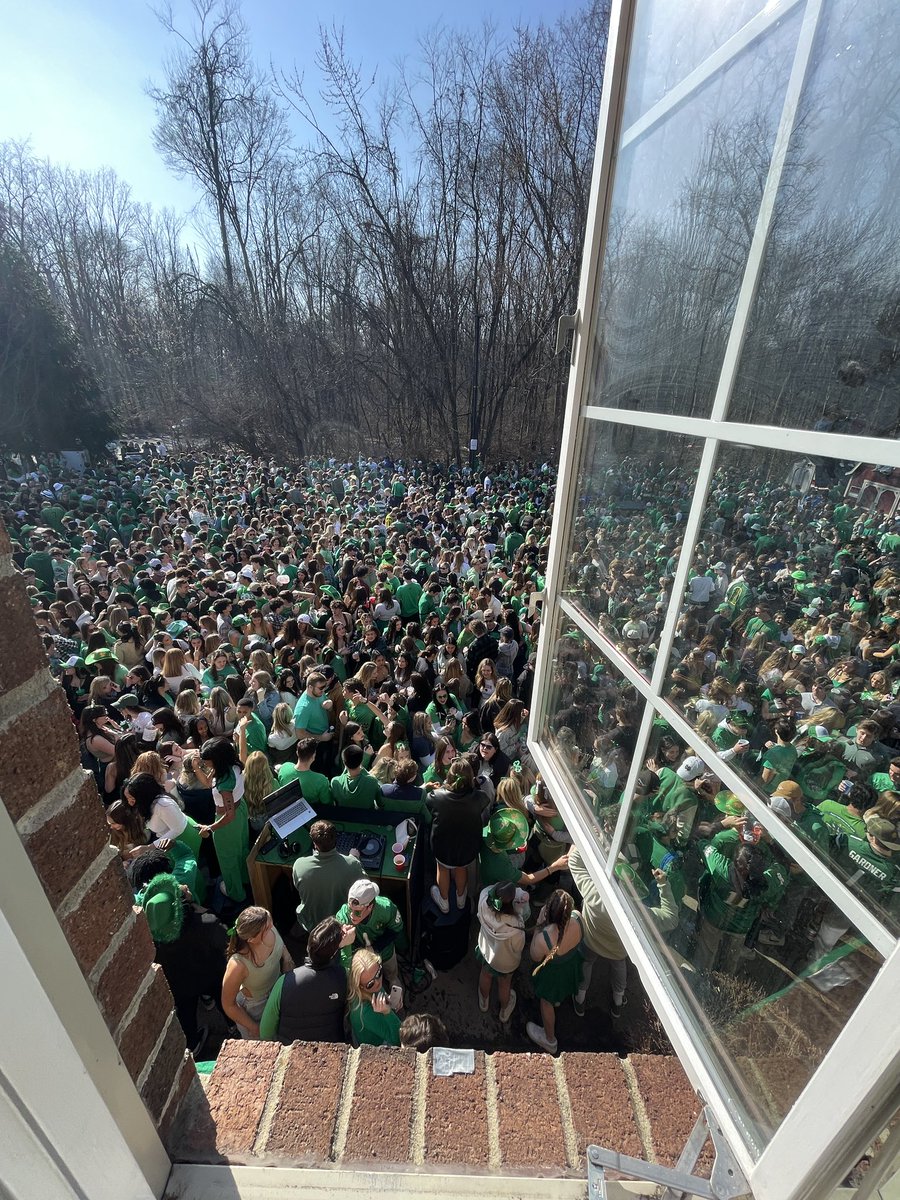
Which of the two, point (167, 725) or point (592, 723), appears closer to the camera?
point (592, 723)

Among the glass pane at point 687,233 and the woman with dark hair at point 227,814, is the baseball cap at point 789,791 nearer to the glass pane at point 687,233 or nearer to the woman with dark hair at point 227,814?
the glass pane at point 687,233

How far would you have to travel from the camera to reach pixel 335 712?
5.38m

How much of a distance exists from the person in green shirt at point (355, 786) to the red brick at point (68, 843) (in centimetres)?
303

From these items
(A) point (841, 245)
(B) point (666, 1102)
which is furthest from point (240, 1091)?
(A) point (841, 245)

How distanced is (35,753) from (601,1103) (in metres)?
1.62

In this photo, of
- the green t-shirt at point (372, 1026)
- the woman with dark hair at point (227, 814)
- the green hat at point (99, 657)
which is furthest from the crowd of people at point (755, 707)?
the green hat at point (99, 657)

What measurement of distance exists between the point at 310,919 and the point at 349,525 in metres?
10.4

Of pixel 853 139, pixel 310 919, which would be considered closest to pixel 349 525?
pixel 310 919

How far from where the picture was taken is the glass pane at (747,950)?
993 mm

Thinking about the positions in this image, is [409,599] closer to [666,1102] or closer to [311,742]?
[311,742]

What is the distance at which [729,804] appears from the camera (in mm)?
1246

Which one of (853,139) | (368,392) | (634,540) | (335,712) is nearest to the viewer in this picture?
(853,139)

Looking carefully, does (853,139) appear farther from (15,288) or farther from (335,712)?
(15,288)

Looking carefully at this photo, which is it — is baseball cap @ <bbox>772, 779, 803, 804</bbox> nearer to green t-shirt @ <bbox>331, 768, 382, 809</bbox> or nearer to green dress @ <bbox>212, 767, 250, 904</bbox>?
green t-shirt @ <bbox>331, 768, 382, 809</bbox>
